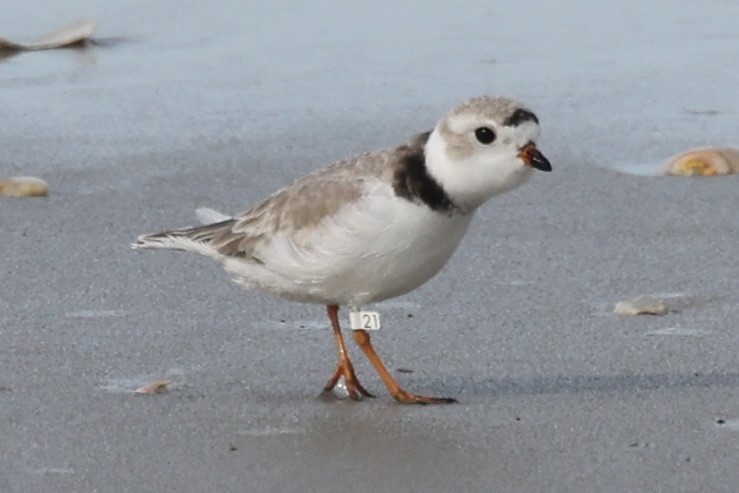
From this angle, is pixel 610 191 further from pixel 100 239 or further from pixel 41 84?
pixel 41 84

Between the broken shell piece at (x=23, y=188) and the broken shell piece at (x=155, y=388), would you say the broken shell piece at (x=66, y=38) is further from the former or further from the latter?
the broken shell piece at (x=155, y=388)

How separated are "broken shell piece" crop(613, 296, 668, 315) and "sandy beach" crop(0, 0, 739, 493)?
33 millimetres

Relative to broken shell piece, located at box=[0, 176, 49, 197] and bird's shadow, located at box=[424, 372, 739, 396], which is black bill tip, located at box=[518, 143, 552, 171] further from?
broken shell piece, located at box=[0, 176, 49, 197]

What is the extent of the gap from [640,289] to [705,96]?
223 centimetres

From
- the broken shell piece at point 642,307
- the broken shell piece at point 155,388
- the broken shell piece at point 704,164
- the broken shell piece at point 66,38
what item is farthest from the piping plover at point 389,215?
the broken shell piece at point 66,38

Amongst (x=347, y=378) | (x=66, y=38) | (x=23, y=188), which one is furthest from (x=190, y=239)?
(x=66, y=38)

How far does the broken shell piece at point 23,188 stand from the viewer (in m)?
6.19

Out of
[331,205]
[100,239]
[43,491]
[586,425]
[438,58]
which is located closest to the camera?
[43,491]

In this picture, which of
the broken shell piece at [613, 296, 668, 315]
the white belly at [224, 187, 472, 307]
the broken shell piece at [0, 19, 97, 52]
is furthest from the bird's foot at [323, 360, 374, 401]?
the broken shell piece at [0, 19, 97, 52]

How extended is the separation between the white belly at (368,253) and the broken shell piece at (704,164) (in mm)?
2050

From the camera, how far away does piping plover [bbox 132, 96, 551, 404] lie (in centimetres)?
429

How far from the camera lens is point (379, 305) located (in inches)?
205

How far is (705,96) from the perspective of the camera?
7.29 metres

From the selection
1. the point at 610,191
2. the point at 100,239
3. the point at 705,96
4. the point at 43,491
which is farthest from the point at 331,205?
the point at 705,96
